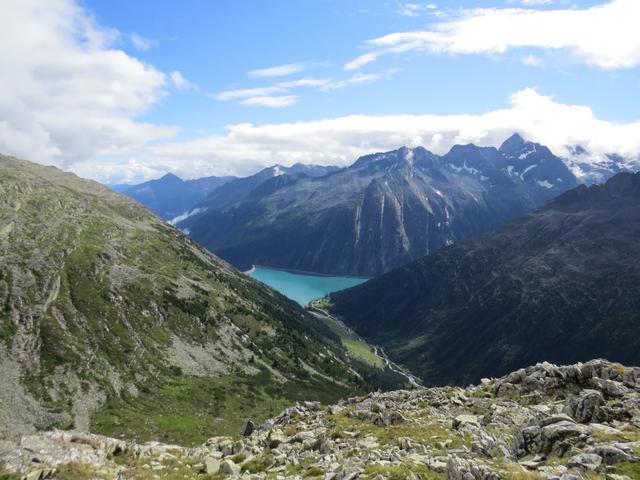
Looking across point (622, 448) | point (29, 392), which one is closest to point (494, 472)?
point (622, 448)

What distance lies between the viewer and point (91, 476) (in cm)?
3030

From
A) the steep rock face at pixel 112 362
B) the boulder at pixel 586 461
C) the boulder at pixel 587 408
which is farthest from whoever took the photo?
the steep rock face at pixel 112 362

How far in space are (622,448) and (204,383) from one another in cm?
14745

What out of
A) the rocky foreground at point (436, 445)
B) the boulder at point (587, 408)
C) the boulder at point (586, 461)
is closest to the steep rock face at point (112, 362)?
the rocky foreground at point (436, 445)

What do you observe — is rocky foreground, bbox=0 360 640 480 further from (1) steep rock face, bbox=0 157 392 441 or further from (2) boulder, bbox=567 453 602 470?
(1) steep rock face, bbox=0 157 392 441

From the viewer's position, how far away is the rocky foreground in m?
24.4

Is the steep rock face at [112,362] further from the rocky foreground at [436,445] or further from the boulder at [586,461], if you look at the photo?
the boulder at [586,461]

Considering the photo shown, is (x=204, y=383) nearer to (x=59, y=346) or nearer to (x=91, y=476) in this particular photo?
(x=59, y=346)

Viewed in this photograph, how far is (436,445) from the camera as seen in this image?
33.4 metres

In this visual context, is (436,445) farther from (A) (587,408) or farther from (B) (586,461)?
(B) (586,461)

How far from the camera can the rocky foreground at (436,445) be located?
2444 centimetres

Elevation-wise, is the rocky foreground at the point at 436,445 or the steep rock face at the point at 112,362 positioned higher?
the rocky foreground at the point at 436,445

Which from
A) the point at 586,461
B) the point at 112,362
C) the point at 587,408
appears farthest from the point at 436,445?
the point at 112,362

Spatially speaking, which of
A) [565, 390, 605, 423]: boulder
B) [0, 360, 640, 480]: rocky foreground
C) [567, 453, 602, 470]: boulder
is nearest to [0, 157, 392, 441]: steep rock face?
[0, 360, 640, 480]: rocky foreground
